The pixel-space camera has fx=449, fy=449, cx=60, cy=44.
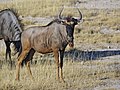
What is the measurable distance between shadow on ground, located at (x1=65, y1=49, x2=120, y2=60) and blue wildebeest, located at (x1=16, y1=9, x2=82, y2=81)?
10.7ft

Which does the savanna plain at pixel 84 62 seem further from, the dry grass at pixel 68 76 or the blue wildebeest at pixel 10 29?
the blue wildebeest at pixel 10 29

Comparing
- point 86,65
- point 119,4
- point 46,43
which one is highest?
point 46,43

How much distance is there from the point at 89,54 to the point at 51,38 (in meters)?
4.47

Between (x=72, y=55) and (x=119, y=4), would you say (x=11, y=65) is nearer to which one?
(x=72, y=55)

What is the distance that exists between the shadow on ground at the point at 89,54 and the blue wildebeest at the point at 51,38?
A: 3.27m

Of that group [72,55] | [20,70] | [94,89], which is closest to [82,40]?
[72,55]

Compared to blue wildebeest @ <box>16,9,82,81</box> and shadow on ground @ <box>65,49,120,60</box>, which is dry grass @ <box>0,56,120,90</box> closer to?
blue wildebeest @ <box>16,9,82,81</box>

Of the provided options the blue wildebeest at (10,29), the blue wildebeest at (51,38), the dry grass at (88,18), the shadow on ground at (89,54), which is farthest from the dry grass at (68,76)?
the dry grass at (88,18)

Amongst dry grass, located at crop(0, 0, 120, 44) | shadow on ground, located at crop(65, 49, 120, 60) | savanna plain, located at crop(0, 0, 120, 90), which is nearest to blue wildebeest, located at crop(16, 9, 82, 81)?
savanna plain, located at crop(0, 0, 120, 90)

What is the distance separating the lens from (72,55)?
13.8m

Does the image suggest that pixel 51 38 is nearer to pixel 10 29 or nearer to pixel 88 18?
pixel 10 29

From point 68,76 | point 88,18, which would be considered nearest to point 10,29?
point 68,76

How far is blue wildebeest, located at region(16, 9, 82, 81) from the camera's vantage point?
9.55 meters

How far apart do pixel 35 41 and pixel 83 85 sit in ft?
4.79
